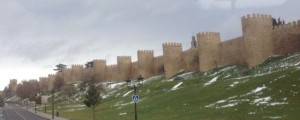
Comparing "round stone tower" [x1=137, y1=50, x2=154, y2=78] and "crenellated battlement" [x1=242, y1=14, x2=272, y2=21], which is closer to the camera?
"crenellated battlement" [x1=242, y1=14, x2=272, y2=21]

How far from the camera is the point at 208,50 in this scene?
278 ft

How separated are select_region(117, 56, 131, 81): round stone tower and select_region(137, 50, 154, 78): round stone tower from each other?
38.7 ft

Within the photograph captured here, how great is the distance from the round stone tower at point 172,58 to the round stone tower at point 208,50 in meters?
12.9

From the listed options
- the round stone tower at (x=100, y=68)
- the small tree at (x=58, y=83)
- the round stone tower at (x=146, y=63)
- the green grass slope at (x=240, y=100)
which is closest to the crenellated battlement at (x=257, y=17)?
the green grass slope at (x=240, y=100)

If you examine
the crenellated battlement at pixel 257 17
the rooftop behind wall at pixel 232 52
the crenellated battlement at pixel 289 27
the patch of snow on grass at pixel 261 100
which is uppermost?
the crenellated battlement at pixel 257 17

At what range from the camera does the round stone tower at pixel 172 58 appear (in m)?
97.6

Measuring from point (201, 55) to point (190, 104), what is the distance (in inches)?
1400

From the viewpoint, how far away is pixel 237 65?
255 feet

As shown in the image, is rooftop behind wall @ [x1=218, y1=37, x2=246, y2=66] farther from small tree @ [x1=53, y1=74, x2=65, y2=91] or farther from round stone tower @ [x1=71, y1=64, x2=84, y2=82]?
small tree @ [x1=53, y1=74, x2=65, y2=91]

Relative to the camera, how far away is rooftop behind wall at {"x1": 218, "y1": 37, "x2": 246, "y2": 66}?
77863 millimetres

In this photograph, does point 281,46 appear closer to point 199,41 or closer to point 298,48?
point 298,48

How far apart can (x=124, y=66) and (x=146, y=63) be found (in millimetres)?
14096

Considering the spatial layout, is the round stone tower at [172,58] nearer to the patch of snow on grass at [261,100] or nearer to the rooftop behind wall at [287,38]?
the rooftop behind wall at [287,38]

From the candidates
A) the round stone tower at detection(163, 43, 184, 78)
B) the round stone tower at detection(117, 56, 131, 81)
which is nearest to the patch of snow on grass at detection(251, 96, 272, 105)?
the round stone tower at detection(163, 43, 184, 78)
